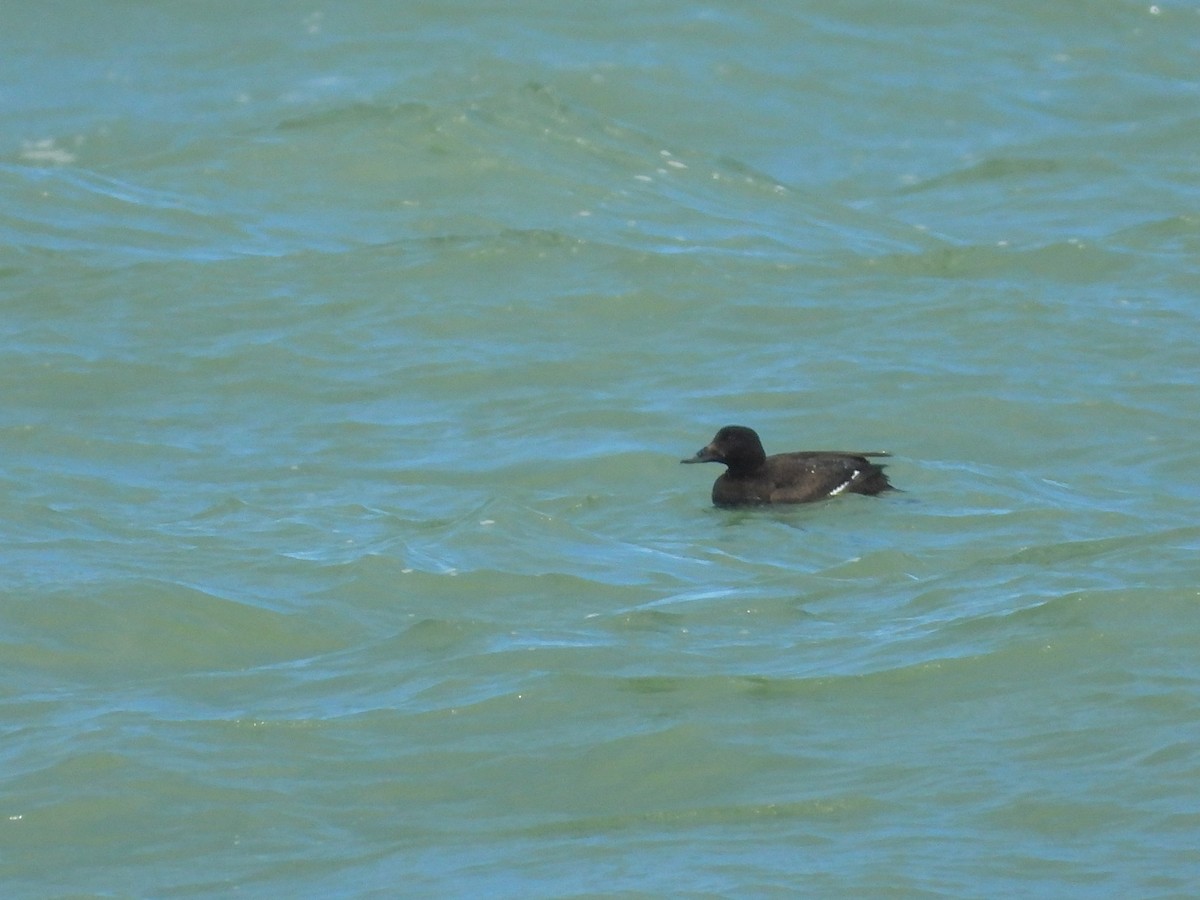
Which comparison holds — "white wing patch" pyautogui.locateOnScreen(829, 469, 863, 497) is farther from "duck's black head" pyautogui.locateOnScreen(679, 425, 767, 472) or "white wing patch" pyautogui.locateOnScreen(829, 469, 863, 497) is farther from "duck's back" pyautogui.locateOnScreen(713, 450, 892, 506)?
"duck's black head" pyautogui.locateOnScreen(679, 425, 767, 472)

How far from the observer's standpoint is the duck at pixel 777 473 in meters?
10.5

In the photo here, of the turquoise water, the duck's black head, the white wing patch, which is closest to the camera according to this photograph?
the turquoise water

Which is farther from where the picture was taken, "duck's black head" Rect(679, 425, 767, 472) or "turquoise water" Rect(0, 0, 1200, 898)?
"duck's black head" Rect(679, 425, 767, 472)

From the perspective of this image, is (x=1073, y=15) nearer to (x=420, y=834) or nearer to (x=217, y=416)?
(x=217, y=416)

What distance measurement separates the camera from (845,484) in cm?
1041

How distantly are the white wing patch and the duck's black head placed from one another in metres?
0.42

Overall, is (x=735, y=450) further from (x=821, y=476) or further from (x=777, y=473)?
(x=821, y=476)

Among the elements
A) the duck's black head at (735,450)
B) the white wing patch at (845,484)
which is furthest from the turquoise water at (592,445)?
the duck's black head at (735,450)

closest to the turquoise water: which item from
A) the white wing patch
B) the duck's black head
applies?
the white wing patch

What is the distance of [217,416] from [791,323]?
12.0 ft

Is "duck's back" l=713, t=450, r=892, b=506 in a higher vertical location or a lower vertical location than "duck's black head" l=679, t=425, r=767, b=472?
lower

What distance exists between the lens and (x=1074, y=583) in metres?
8.48

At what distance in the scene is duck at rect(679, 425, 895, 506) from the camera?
1046cm

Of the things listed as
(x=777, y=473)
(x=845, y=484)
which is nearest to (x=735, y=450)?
(x=777, y=473)
